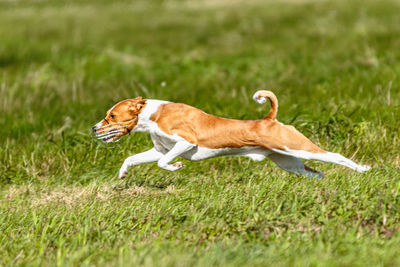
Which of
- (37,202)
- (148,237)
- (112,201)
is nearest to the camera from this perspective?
(148,237)

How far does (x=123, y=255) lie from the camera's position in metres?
3.68

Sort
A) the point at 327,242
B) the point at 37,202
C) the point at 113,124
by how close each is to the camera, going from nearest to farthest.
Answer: the point at 327,242 < the point at 113,124 < the point at 37,202

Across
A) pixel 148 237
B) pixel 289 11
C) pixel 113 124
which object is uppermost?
pixel 113 124

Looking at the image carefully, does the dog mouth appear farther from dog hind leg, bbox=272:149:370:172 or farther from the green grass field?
dog hind leg, bbox=272:149:370:172

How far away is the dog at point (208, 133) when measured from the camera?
14.0ft

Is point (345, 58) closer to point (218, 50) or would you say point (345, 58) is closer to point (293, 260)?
point (218, 50)

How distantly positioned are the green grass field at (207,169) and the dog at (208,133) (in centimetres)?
32

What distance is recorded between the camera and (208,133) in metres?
4.40

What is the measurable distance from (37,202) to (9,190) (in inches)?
28.3

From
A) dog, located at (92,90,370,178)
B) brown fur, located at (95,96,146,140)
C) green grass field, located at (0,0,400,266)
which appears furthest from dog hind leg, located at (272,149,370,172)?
brown fur, located at (95,96,146,140)

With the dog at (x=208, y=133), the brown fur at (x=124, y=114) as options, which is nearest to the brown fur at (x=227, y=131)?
the dog at (x=208, y=133)

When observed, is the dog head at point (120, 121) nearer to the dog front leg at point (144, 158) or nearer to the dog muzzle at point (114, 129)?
the dog muzzle at point (114, 129)

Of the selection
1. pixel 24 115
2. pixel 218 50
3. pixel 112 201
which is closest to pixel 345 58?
pixel 218 50

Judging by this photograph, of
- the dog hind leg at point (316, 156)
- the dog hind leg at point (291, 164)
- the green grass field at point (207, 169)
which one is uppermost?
the dog hind leg at point (316, 156)
